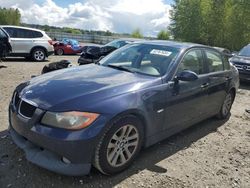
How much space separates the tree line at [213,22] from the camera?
24.4 metres

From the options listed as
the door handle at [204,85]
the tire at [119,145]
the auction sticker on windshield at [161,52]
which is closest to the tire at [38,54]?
the auction sticker on windshield at [161,52]

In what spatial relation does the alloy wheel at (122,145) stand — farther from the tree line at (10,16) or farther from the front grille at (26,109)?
the tree line at (10,16)

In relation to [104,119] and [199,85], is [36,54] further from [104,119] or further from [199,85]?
[104,119]

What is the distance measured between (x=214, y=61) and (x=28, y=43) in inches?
437

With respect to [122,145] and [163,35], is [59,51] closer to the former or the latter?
[122,145]

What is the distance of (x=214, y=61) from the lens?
5.79 metres

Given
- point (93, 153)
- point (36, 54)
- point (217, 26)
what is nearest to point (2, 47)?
point (36, 54)

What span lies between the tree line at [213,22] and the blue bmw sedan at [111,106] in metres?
20.7

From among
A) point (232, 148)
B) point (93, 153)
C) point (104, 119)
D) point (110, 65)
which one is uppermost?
point (110, 65)

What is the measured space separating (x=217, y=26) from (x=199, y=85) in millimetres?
23231

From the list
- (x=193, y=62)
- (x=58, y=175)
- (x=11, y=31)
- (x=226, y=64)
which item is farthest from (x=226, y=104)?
(x=11, y=31)

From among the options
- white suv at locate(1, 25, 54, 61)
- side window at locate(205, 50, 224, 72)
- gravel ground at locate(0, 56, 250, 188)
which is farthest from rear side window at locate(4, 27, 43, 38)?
side window at locate(205, 50, 224, 72)

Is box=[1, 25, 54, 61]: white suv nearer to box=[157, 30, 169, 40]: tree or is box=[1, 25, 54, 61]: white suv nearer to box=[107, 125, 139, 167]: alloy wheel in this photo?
box=[107, 125, 139, 167]: alloy wheel

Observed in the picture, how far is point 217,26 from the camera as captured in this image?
1054 inches
